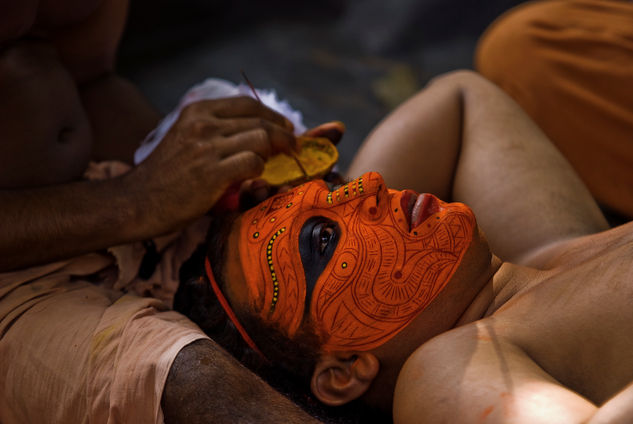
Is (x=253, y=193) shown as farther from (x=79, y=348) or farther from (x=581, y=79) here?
(x=581, y=79)

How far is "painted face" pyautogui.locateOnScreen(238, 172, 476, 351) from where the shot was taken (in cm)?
135

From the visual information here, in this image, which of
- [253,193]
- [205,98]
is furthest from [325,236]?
[205,98]

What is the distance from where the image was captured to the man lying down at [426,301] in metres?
1.17

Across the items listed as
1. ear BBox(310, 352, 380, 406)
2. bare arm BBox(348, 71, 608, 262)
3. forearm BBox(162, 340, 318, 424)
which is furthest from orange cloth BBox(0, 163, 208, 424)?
bare arm BBox(348, 71, 608, 262)

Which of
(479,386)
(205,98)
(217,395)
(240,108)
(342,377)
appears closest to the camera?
(479,386)

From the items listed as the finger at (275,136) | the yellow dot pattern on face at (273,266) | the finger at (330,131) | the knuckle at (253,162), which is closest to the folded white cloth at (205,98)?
Answer: the finger at (330,131)

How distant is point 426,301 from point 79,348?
850 millimetres

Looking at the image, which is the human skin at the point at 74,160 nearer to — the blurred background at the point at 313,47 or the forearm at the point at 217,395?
the forearm at the point at 217,395

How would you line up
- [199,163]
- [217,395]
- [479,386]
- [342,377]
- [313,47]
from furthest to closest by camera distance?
[313,47], [199,163], [342,377], [217,395], [479,386]

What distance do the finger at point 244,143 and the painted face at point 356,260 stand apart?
278 mm

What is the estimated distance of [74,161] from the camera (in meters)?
1.82

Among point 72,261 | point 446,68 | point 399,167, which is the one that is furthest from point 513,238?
point 446,68

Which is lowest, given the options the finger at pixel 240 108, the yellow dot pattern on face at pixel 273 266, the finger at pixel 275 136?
the yellow dot pattern on face at pixel 273 266

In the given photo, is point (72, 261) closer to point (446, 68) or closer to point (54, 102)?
point (54, 102)
